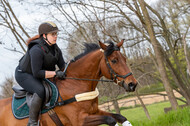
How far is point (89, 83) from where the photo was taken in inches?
159

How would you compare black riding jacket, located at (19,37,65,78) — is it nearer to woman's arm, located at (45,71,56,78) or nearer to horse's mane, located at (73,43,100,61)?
woman's arm, located at (45,71,56,78)

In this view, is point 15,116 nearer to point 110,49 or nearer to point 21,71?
point 21,71

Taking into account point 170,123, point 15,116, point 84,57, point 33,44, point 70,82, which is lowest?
point 170,123

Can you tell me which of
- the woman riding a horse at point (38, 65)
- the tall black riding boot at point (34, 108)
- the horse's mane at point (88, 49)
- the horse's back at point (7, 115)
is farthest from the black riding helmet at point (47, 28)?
the horse's back at point (7, 115)

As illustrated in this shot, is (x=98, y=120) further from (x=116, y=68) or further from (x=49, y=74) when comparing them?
(x=49, y=74)

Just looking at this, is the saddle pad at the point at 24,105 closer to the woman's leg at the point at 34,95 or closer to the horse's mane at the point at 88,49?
the woman's leg at the point at 34,95

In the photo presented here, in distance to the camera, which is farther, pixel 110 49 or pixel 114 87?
pixel 114 87

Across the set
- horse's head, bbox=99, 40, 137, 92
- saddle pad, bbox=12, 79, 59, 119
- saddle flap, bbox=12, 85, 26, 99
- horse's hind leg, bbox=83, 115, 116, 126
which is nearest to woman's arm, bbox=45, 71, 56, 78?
saddle pad, bbox=12, 79, 59, 119

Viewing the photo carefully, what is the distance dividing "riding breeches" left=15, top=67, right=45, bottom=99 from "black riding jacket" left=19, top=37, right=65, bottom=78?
11 centimetres

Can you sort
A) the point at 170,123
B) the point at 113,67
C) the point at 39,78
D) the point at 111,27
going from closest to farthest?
1. the point at 113,67
2. the point at 39,78
3. the point at 170,123
4. the point at 111,27

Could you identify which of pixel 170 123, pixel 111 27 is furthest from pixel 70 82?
pixel 111 27

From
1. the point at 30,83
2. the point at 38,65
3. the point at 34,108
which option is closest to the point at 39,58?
the point at 38,65

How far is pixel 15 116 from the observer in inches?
163

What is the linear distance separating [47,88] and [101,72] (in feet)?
3.49
